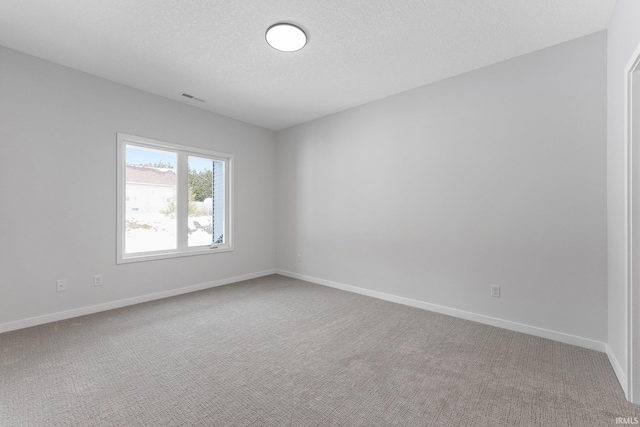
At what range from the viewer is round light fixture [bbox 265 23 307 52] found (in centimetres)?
238

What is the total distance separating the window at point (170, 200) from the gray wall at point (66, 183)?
13cm

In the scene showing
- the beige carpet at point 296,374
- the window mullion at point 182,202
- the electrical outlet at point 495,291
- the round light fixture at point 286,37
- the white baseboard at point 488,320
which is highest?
the round light fixture at point 286,37

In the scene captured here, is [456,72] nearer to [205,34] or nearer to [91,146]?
[205,34]

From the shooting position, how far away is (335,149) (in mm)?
4453

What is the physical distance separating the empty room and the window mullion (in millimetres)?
30

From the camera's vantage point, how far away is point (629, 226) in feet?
5.87

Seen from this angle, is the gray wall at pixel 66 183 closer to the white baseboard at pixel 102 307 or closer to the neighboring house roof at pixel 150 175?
the white baseboard at pixel 102 307

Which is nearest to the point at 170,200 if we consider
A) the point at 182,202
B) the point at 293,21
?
the point at 182,202

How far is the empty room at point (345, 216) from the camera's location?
1.82 m

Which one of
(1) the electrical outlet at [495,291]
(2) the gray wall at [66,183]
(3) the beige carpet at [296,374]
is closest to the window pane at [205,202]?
(2) the gray wall at [66,183]

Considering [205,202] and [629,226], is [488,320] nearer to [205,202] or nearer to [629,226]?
[629,226]

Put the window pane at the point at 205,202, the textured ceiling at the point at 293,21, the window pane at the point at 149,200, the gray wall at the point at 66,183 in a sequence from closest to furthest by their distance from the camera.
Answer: the textured ceiling at the point at 293,21, the gray wall at the point at 66,183, the window pane at the point at 149,200, the window pane at the point at 205,202

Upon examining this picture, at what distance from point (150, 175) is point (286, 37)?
8.88 feet

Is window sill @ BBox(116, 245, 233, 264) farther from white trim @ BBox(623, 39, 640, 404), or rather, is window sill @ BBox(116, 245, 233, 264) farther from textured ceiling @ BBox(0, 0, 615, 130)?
white trim @ BBox(623, 39, 640, 404)
